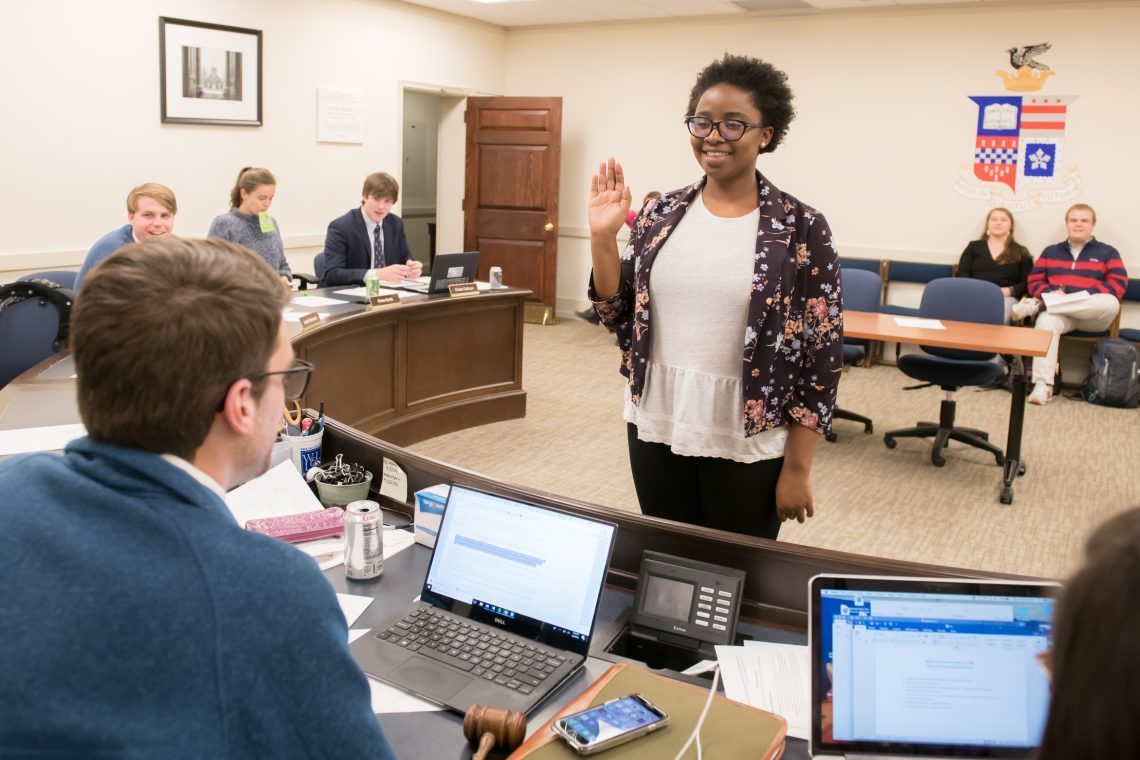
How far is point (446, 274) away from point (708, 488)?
10.6 feet

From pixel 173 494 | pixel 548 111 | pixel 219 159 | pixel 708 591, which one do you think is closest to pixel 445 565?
pixel 708 591

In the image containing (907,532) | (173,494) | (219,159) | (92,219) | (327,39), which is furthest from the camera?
(327,39)

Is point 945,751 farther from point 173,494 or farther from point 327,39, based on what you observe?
point 327,39

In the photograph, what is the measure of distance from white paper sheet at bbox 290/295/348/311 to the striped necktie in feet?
2.22

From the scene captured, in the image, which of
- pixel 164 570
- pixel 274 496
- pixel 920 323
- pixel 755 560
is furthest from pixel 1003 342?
pixel 164 570

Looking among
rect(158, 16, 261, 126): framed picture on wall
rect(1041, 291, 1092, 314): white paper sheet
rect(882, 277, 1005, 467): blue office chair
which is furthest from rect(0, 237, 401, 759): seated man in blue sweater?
rect(1041, 291, 1092, 314): white paper sheet

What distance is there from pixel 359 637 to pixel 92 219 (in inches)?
197

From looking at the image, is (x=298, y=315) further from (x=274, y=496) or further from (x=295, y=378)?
(x=295, y=378)

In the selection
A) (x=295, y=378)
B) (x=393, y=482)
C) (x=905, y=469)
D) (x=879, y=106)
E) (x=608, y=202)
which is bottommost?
(x=905, y=469)

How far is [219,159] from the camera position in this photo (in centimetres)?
621

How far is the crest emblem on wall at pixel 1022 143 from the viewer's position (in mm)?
6609

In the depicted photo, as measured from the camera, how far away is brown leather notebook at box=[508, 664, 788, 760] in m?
1.18

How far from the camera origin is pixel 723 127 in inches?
74.7

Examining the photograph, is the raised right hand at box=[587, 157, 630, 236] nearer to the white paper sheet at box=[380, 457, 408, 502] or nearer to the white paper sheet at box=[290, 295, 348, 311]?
the white paper sheet at box=[380, 457, 408, 502]
